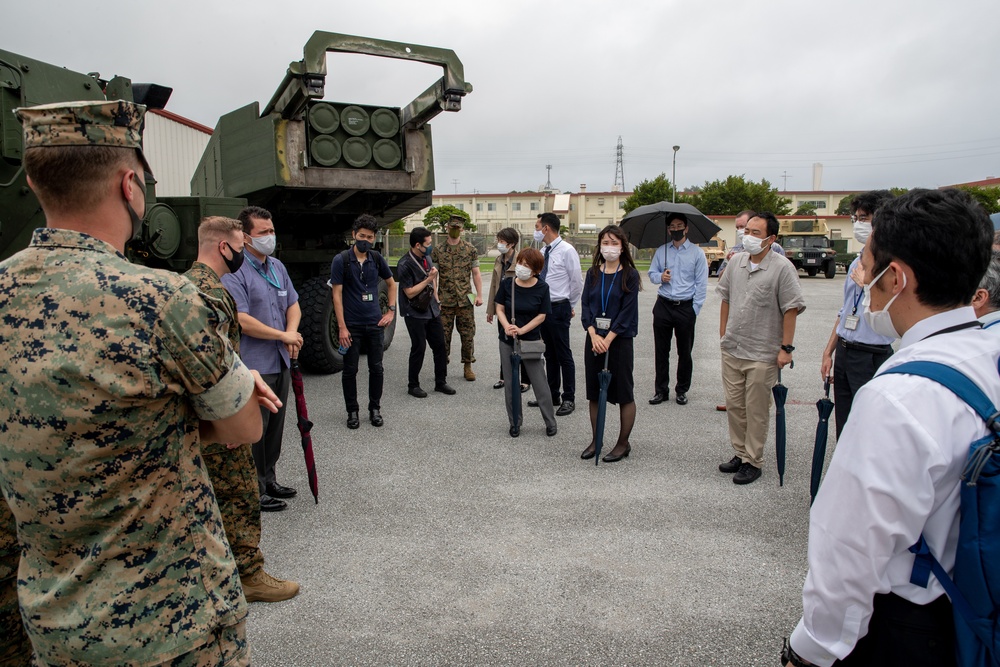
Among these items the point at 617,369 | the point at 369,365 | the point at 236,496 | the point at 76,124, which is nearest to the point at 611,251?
the point at 617,369

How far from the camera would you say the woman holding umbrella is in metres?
4.98

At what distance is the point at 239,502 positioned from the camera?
10.4ft

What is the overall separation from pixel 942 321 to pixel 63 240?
6.14ft

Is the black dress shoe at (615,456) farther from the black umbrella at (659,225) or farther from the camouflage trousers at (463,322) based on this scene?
the camouflage trousers at (463,322)

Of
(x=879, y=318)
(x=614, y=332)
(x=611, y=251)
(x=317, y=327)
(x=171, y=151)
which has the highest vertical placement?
(x=171, y=151)

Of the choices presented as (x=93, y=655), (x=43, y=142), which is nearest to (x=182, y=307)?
(x=43, y=142)

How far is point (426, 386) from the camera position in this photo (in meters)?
7.45

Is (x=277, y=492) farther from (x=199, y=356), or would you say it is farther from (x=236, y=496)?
(x=199, y=356)

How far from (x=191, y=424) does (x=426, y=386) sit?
19.3 feet

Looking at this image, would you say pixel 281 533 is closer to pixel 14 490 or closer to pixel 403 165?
pixel 14 490

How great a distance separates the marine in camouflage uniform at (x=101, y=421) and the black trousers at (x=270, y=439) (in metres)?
2.44

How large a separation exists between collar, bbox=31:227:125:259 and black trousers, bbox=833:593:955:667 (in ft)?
5.89

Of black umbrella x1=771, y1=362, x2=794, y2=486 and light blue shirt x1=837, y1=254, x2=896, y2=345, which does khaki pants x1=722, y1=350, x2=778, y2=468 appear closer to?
black umbrella x1=771, y1=362, x2=794, y2=486

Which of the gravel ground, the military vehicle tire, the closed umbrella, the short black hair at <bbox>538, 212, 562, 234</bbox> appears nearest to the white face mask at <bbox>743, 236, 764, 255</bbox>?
the gravel ground
